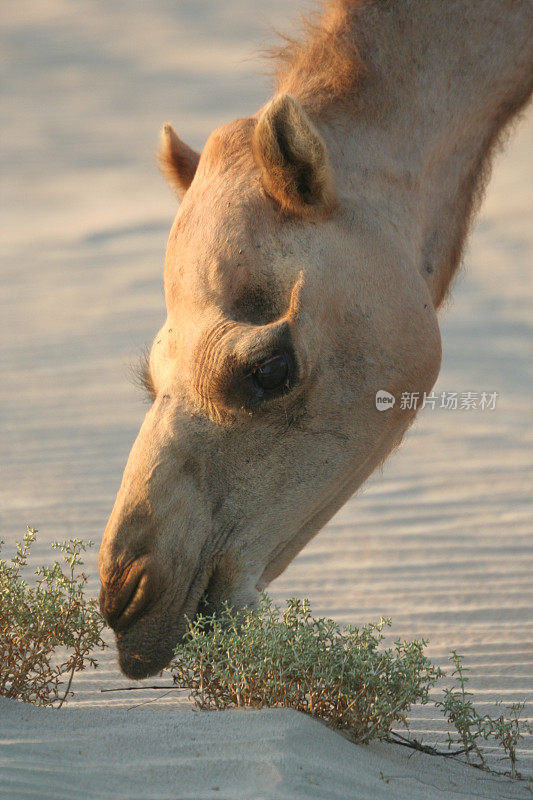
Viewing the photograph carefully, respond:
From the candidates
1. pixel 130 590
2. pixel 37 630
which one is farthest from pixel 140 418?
pixel 130 590

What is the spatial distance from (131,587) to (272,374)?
2.61 feet

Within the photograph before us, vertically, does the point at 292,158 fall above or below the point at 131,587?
above

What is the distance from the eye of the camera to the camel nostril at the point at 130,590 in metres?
3.13

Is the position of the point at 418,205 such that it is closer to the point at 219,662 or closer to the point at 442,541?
the point at 219,662

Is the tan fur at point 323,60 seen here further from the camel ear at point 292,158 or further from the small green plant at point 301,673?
the small green plant at point 301,673

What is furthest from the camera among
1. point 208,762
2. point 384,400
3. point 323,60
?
point 323,60

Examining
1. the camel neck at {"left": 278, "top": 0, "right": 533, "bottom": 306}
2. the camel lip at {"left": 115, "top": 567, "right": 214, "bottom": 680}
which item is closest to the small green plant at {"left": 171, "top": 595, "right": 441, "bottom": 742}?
the camel lip at {"left": 115, "top": 567, "right": 214, "bottom": 680}

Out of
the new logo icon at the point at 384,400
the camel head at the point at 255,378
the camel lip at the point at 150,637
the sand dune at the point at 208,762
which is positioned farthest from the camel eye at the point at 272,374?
the sand dune at the point at 208,762

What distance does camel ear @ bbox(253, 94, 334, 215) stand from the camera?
3.31 m

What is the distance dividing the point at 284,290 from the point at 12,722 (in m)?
1.58

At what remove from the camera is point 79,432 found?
852 centimetres

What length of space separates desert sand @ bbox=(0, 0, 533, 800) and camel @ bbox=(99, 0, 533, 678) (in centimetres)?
48

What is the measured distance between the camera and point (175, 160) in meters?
4.33

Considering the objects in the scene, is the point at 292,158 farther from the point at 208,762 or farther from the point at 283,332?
the point at 208,762
